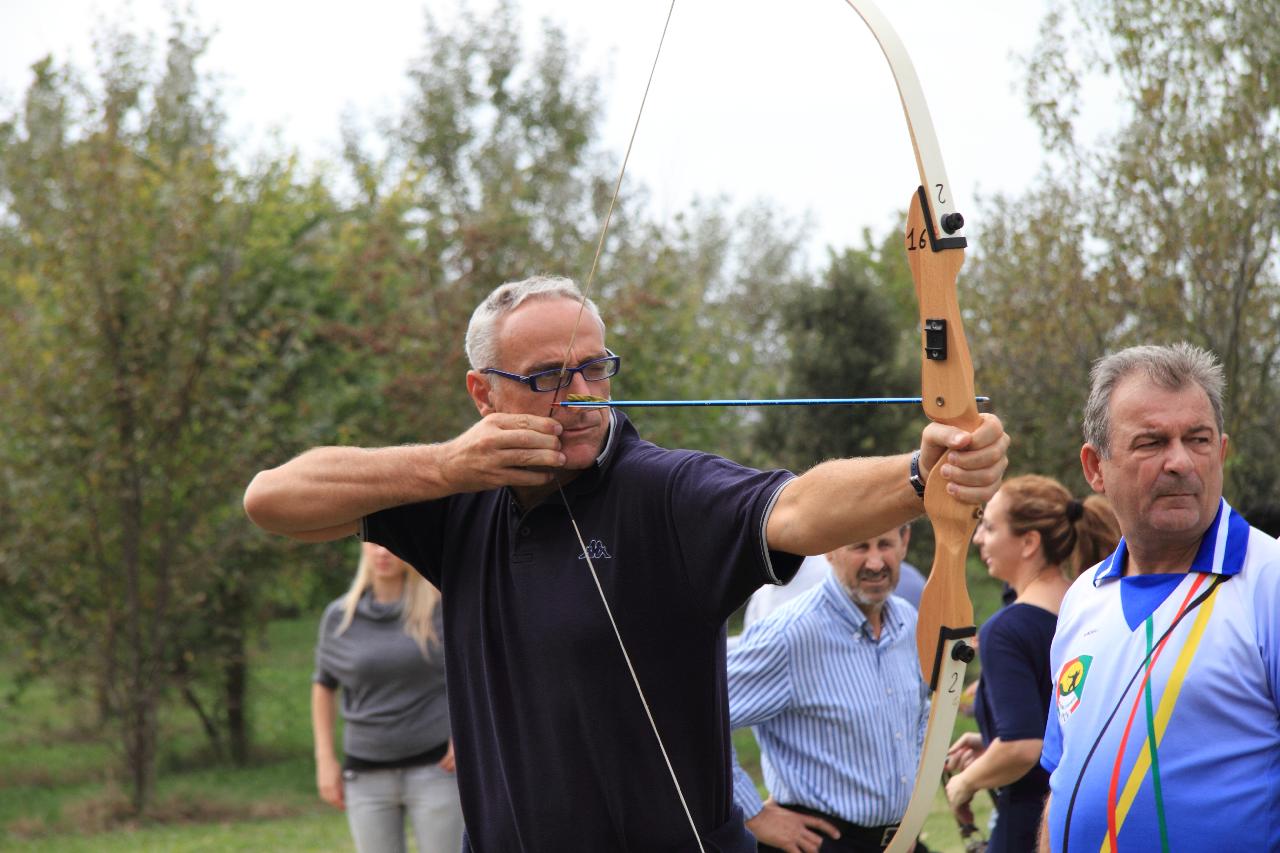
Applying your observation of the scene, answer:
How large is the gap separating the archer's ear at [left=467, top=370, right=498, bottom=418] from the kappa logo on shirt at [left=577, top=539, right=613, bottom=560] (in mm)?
385

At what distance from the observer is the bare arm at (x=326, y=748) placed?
16.2 ft

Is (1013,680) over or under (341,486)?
under

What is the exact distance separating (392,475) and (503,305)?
38cm

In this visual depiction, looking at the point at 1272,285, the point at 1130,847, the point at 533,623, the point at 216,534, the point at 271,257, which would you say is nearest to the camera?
the point at 1130,847

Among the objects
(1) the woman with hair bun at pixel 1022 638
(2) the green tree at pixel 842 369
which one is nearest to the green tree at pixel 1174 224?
(2) the green tree at pixel 842 369

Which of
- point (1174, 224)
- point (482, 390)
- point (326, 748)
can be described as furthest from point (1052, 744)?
point (1174, 224)

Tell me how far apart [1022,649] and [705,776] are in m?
1.35

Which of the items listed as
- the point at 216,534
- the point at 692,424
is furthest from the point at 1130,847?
the point at 692,424

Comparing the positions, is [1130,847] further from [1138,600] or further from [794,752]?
[794,752]

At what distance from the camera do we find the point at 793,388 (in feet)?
40.6

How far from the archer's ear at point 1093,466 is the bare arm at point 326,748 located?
3.23m

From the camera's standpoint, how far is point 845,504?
1926 millimetres

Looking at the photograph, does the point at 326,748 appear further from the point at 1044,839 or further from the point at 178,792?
the point at 178,792

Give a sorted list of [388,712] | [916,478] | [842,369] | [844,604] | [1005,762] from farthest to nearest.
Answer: [842,369]
[388,712]
[844,604]
[1005,762]
[916,478]
